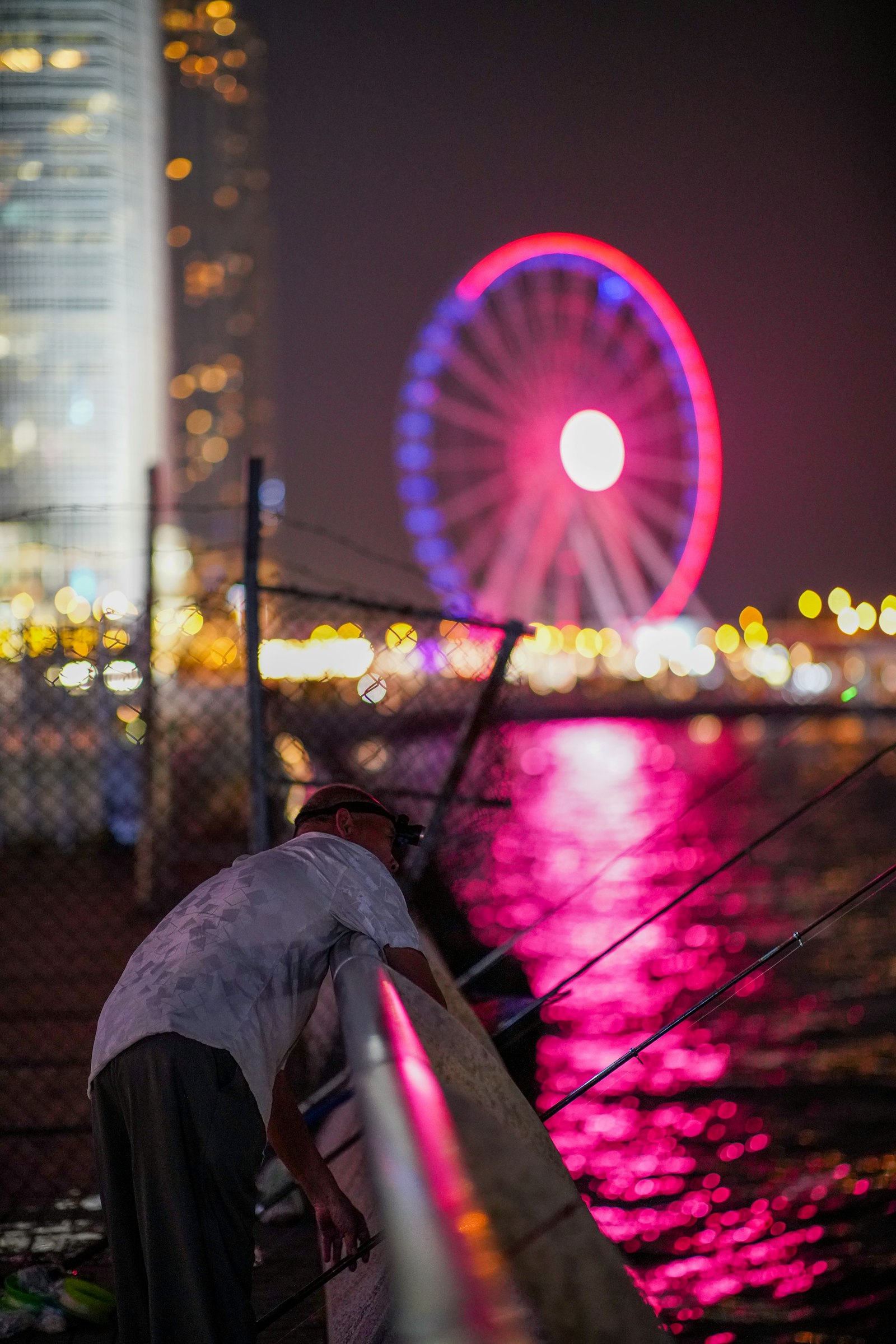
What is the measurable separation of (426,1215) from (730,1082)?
822 centimetres

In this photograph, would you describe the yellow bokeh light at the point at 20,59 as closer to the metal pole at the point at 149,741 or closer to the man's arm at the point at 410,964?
the metal pole at the point at 149,741

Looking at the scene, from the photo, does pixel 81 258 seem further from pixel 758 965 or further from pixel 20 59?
pixel 758 965

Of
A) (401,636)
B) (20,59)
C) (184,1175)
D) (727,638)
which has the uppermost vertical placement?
(727,638)

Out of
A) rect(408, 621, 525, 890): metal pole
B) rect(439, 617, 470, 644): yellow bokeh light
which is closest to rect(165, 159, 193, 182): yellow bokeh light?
rect(439, 617, 470, 644): yellow bokeh light

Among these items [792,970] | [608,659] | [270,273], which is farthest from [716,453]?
[270,273]

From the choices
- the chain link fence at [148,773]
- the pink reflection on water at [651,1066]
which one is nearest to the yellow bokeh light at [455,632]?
the chain link fence at [148,773]

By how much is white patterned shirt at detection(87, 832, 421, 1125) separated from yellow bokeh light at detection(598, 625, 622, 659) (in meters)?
98.9

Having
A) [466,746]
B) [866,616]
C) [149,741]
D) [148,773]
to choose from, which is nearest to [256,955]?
[466,746]

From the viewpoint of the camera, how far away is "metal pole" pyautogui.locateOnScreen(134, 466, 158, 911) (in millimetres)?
8570

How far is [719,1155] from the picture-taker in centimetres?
737

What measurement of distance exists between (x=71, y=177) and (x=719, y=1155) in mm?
75299

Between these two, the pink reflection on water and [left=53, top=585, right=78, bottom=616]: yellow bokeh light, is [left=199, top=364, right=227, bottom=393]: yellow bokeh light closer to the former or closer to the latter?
[left=53, top=585, right=78, bottom=616]: yellow bokeh light

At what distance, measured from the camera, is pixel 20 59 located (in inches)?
2717

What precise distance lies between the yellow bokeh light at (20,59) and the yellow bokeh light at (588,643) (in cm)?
4920
